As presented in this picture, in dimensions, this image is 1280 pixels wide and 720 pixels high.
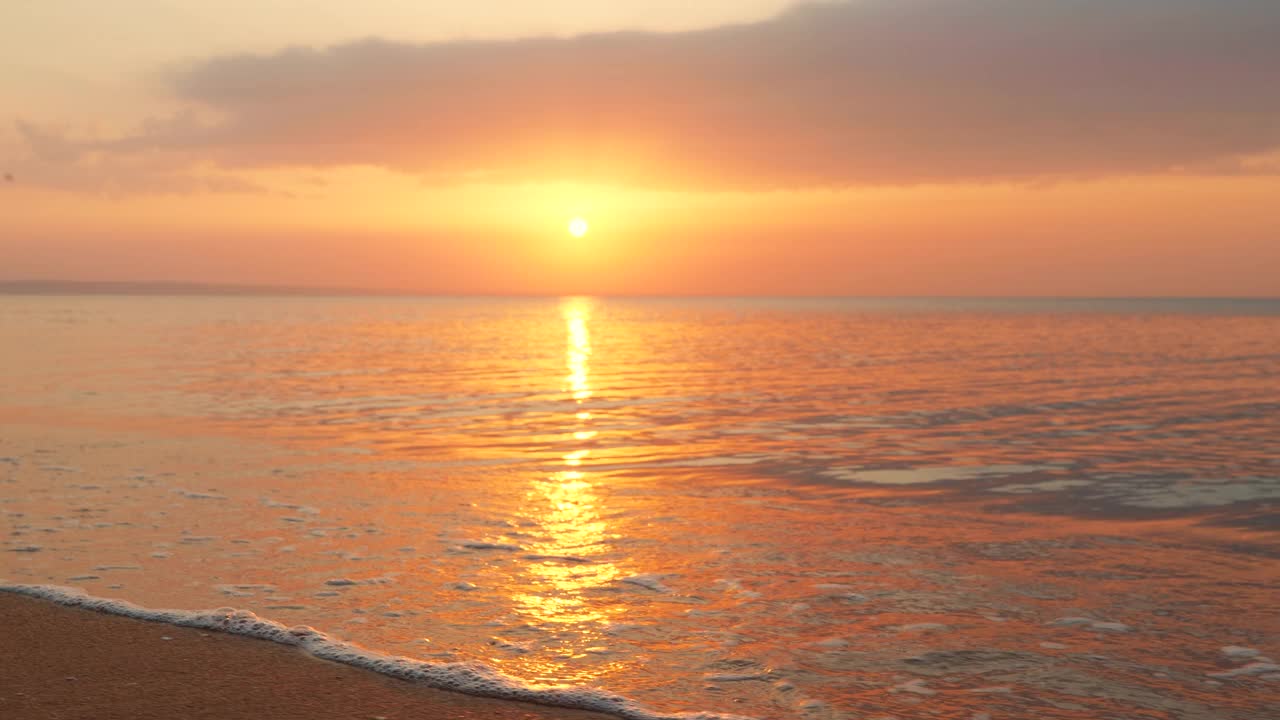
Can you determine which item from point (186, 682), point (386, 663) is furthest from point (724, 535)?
point (186, 682)

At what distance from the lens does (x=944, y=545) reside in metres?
11.3

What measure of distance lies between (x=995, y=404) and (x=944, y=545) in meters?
16.8

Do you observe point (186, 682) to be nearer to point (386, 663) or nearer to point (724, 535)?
point (386, 663)

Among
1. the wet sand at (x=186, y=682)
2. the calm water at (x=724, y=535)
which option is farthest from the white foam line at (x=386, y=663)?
the calm water at (x=724, y=535)

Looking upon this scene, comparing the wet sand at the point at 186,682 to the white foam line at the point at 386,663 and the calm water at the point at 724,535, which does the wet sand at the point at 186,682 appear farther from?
the calm water at the point at 724,535

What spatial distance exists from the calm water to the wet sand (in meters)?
0.68

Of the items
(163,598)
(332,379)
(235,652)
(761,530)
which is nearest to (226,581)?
(163,598)

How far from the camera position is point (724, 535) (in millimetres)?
11805

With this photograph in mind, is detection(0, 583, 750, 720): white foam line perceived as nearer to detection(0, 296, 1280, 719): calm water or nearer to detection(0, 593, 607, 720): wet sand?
A: detection(0, 593, 607, 720): wet sand

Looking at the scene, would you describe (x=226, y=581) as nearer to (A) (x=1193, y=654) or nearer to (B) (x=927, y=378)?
(A) (x=1193, y=654)

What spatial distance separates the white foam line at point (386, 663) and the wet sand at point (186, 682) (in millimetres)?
108

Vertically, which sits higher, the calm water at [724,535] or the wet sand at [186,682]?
the wet sand at [186,682]

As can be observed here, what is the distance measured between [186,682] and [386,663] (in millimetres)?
1327

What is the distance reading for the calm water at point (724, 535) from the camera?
7449 millimetres
